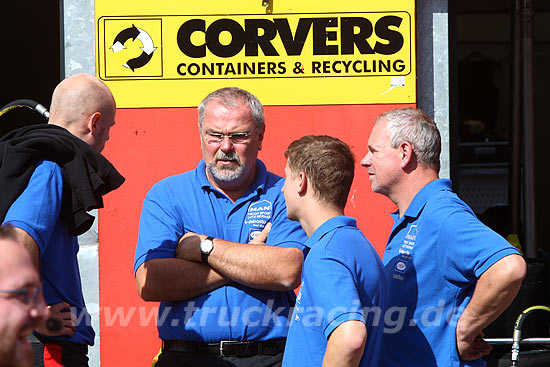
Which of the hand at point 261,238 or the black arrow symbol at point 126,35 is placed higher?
the black arrow symbol at point 126,35

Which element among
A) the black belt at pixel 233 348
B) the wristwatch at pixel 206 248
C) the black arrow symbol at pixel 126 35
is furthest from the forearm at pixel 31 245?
the black arrow symbol at pixel 126 35

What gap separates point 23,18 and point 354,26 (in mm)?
5492

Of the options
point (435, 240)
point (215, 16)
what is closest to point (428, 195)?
point (435, 240)

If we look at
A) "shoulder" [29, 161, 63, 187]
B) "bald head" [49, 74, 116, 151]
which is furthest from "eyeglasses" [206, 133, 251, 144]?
"shoulder" [29, 161, 63, 187]

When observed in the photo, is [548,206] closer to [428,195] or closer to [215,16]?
[215,16]

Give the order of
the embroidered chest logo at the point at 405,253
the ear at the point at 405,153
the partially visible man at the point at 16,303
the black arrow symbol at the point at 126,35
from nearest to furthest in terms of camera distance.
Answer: the partially visible man at the point at 16,303 < the embroidered chest logo at the point at 405,253 < the ear at the point at 405,153 < the black arrow symbol at the point at 126,35

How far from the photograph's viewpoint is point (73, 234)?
2.93 meters

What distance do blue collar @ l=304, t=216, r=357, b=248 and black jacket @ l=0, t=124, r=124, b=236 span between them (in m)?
0.82

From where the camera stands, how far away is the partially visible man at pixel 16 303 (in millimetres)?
1556

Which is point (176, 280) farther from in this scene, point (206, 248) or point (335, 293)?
point (335, 293)

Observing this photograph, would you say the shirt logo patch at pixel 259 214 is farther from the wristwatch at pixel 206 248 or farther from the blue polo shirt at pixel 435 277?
the blue polo shirt at pixel 435 277

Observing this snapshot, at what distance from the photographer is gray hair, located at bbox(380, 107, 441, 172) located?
9.89 feet

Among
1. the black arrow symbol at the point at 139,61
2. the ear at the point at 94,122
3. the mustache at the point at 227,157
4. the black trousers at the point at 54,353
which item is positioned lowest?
the black trousers at the point at 54,353

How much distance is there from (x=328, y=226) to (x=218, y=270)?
2.53ft
